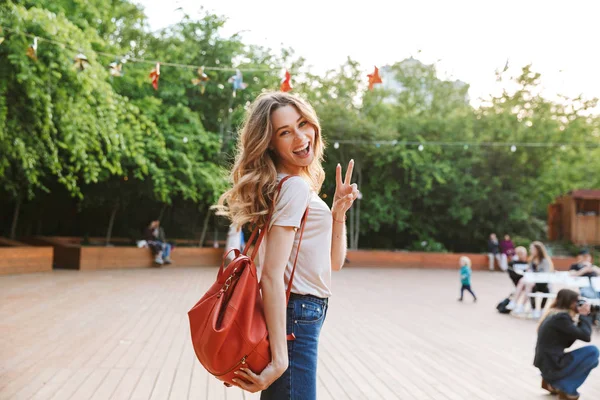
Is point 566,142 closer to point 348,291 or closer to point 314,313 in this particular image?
point 348,291

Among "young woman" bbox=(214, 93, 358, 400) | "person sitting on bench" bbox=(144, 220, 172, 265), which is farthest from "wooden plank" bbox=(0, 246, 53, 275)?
"young woman" bbox=(214, 93, 358, 400)

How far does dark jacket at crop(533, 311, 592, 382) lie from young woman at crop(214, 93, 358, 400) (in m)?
4.08

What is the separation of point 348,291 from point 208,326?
12.3 m

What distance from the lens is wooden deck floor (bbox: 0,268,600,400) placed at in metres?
5.01

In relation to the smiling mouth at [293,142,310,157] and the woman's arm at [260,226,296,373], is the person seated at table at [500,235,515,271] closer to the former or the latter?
the smiling mouth at [293,142,310,157]

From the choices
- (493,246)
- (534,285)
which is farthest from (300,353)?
(493,246)

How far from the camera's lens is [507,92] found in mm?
27938

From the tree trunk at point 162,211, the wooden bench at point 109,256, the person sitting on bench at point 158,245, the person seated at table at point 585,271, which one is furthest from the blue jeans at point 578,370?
the tree trunk at point 162,211

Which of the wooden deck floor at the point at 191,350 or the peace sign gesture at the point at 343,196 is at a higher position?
the peace sign gesture at the point at 343,196

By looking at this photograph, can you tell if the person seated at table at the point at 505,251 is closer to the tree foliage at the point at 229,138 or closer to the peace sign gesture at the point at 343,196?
the tree foliage at the point at 229,138

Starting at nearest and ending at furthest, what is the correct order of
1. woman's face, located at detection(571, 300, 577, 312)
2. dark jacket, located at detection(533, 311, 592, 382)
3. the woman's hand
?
the woman's hand < dark jacket, located at detection(533, 311, 592, 382) < woman's face, located at detection(571, 300, 577, 312)

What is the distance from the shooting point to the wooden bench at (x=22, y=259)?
14539 millimetres

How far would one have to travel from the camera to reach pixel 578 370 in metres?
5.21

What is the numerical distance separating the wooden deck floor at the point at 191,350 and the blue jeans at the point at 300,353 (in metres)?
3.09
